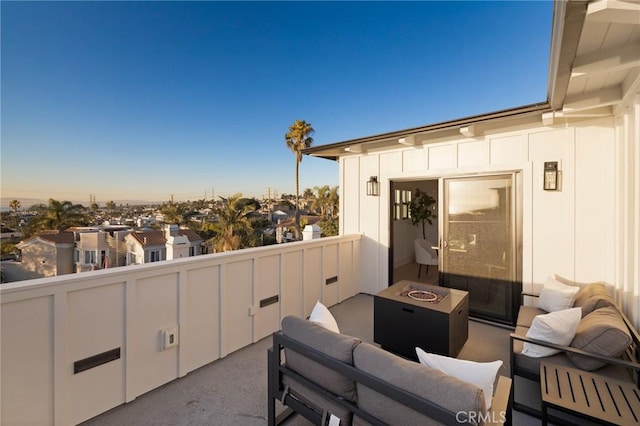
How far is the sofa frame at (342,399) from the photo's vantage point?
103cm

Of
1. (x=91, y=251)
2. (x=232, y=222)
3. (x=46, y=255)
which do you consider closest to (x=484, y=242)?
(x=91, y=251)

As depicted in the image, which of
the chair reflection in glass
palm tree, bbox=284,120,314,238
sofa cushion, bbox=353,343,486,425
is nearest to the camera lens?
sofa cushion, bbox=353,343,486,425

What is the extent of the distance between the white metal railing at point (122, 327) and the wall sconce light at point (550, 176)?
350 cm

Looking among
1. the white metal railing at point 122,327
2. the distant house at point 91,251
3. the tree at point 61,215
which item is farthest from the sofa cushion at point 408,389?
the tree at point 61,215

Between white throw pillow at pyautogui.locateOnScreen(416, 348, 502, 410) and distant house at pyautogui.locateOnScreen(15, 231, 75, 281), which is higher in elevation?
white throw pillow at pyautogui.locateOnScreen(416, 348, 502, 410)

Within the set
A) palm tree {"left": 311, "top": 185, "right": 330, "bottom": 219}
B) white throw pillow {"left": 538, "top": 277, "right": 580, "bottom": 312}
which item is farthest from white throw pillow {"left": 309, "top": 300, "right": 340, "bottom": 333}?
palm tree {"left": 311, "top": 185, "right": 330, "bottom": 219}

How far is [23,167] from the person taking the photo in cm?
1302

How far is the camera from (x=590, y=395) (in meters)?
1.61

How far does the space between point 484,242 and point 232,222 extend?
14417 mm

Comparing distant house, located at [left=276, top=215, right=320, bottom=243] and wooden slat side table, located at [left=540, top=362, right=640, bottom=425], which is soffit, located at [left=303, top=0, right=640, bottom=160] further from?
distant house, located at [left=276, top=215, right=320, bottom=243]

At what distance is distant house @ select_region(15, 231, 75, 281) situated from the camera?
882 centimetres

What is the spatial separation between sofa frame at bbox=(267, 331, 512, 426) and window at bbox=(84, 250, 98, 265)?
12.6 metres

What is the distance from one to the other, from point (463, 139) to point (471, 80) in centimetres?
593

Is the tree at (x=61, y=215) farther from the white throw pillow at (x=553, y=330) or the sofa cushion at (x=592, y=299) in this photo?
the sofa cushion at (x=592, y=299)
